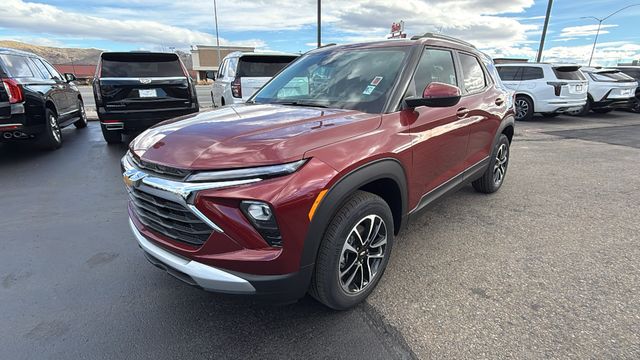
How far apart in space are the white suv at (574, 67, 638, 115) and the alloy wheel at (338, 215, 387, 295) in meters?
14.1

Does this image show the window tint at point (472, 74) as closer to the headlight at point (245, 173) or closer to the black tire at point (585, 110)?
the headlight at point (245, 173)

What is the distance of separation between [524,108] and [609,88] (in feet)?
10.0

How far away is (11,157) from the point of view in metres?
6.28

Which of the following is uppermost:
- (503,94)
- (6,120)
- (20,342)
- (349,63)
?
(349,63)

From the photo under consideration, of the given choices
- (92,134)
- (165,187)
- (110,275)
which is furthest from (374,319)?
(92,134)

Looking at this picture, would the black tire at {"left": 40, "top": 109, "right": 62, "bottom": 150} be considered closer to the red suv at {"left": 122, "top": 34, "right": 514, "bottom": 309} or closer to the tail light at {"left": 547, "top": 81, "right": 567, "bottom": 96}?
the red suv at {"left": 122, "top": 34, "right": 514, "bottom": 309}

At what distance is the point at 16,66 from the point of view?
6074 mm

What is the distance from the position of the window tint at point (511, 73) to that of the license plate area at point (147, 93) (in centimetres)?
1096

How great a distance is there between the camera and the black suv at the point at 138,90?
6.50m

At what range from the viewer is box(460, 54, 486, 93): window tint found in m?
3.75

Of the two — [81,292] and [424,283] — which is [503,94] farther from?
[81,292]

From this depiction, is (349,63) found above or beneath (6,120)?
above

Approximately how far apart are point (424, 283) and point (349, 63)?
1.91 m

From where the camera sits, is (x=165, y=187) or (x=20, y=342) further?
(x=20, y=342)
